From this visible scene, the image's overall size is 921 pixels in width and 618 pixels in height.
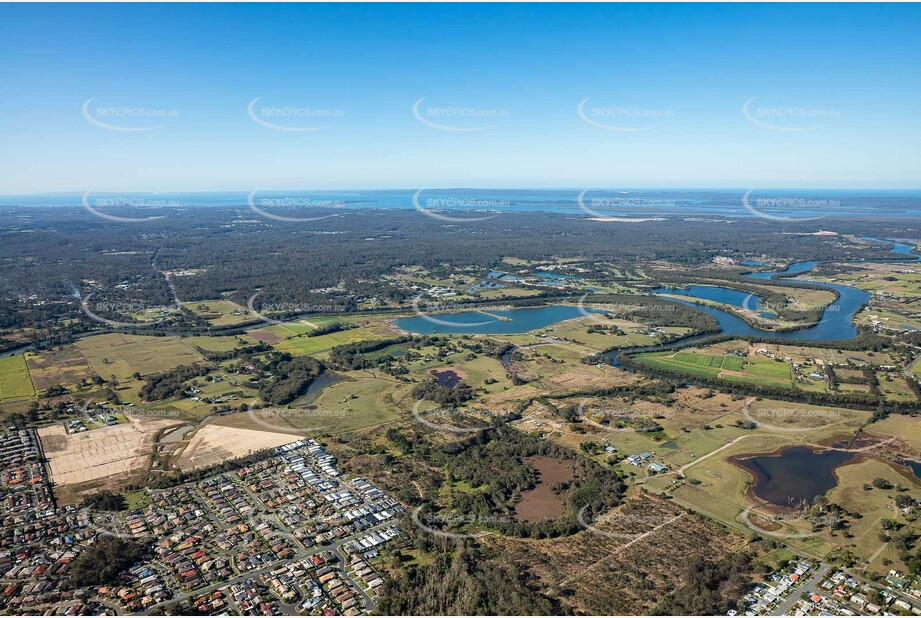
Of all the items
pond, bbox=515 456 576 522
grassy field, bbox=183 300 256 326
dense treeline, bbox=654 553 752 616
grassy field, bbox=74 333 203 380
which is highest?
grassy field, bbox=183 300 256 326

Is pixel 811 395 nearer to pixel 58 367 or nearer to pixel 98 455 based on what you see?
pixel 98 455

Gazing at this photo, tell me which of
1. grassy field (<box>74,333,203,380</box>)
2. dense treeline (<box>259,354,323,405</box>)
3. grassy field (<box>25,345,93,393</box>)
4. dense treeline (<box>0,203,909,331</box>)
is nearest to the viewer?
dense treeline (<box>259,354,323,405</box>)

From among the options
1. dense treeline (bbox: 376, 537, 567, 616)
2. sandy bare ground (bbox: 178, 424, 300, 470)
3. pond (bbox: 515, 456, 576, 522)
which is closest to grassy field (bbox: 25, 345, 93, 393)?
sandy bare ground (bbox: 178, 424, 300, 470)

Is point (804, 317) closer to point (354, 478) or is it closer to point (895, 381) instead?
point (895, 381)

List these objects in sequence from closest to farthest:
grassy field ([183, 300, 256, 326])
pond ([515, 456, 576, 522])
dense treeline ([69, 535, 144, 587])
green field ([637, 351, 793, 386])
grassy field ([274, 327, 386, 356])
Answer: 1. dense treeline ([69, 535, 144, 587])
2. pond ([515, 456, 576, 522])
3. green field ([637, 351, 793, 386])
4. grassy field ([274, 327, 386, 356])
5. grassy field ([183, 300, 256, 326])

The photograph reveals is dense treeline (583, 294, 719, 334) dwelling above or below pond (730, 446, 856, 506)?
above

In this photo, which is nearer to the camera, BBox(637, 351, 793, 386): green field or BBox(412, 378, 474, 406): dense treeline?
Result: BBox(412, 378, 474, 406): dense treeline

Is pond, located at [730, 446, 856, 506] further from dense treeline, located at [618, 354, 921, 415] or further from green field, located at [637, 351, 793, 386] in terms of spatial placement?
green field, located at [637, 351, 793, 386]
